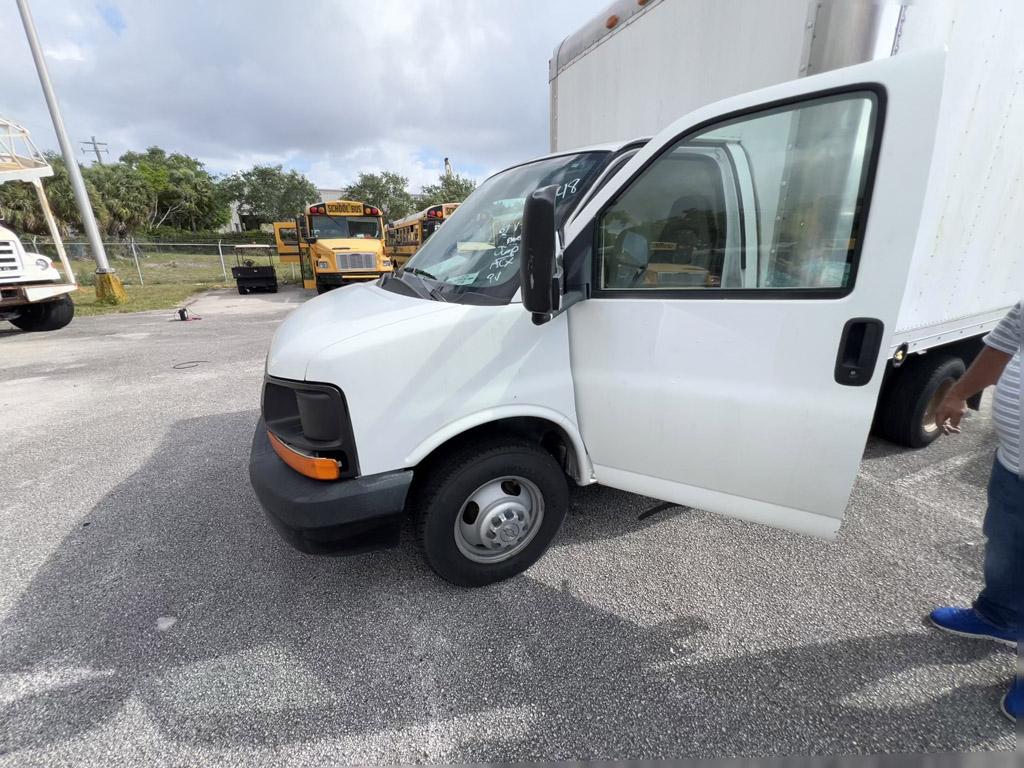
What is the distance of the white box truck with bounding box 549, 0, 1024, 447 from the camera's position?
1920mm

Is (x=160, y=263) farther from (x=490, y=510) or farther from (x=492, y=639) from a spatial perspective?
(x=492, y=639)

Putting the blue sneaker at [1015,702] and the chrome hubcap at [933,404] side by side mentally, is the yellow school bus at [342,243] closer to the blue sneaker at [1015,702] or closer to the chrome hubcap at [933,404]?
the chrome hubcap at [933,404]

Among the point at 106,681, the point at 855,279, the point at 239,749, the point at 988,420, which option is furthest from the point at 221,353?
the point at 988,420

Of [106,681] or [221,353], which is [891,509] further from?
[221,353]

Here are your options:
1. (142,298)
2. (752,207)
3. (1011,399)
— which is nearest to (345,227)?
(142,298)

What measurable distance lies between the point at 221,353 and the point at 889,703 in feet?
27.2

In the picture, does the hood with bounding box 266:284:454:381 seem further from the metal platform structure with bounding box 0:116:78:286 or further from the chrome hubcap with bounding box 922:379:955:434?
the metal platform structure with bounding box 0:116:78:286

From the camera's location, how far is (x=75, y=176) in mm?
11805

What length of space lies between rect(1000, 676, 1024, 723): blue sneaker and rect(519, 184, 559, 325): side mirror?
7.13ft

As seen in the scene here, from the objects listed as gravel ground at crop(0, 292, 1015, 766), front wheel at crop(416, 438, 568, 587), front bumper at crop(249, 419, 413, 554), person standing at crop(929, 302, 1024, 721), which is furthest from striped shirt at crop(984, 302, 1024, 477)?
front bumper at crop(249, 419, 413, 554)

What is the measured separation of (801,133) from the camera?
171cm

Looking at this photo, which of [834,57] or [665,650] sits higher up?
[834,57]

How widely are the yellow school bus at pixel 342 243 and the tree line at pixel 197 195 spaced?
88.7 feet

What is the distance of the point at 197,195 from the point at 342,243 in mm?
52085
